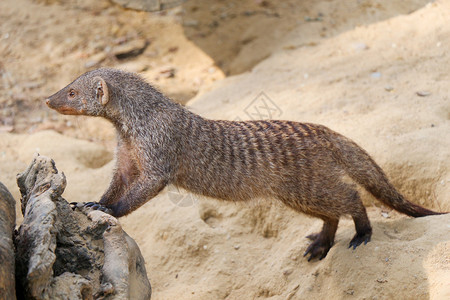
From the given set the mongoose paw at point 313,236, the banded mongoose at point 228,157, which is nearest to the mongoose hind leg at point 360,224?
the banded mongoose at point 228,157

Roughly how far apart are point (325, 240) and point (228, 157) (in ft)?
2.48

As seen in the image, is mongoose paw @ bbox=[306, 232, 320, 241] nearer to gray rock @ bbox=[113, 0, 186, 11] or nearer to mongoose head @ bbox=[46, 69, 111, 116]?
mongoose head @ bbox=[46, 69, 111, 116]

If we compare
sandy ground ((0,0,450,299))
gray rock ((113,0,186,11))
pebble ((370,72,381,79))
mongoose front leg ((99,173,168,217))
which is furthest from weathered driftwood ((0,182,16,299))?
gray rock ((113,0,186,11))

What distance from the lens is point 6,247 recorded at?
178cm

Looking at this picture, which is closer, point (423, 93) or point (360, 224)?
point (360, 224)

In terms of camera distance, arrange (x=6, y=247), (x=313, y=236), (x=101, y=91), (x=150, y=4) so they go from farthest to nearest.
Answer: (x=150, y=4) < (x=313, y=236) < (x=101, y=91) < (x=6, y=247)

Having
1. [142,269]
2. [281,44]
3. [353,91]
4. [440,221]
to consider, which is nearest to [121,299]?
[142,269]

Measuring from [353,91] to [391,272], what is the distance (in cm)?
192

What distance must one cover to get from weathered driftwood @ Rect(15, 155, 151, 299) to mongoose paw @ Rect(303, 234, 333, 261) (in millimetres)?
1095

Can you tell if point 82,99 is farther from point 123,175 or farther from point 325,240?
point 325,240

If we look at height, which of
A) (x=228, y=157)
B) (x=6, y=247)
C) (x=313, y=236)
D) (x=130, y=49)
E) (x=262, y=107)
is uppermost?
(x=6, y=247)

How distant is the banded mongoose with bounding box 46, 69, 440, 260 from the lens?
275 centimetres

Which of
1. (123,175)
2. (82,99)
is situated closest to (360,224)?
(123,175)

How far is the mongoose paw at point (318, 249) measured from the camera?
292cm
